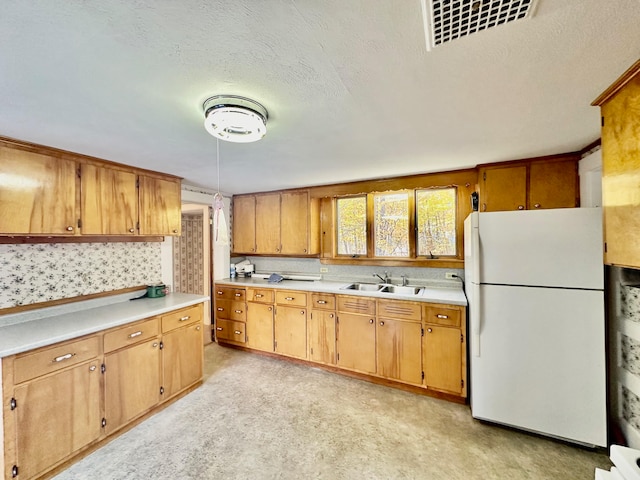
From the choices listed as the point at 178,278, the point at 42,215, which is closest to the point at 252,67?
the point at 42,215

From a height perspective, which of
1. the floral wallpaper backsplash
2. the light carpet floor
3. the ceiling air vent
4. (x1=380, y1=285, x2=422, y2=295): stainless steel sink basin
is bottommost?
the light carpet floor

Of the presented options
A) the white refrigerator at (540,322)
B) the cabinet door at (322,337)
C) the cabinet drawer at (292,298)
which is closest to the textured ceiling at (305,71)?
the white refrigerator at (540,322)

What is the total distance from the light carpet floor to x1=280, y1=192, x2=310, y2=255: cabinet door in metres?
1.83

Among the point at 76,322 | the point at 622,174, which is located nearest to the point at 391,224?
the point at 622,174

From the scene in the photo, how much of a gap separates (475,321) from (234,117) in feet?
7.73

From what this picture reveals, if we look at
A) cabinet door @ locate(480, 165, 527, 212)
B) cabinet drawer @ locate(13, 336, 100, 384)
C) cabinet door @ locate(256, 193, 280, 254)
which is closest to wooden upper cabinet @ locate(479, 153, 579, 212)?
cabinet door @ locate(480, 165, 527, 212)

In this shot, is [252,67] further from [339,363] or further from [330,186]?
[339,363]

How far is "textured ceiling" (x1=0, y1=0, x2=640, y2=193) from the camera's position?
88cm

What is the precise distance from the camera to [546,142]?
2.12m

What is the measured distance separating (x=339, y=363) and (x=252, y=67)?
3012mm

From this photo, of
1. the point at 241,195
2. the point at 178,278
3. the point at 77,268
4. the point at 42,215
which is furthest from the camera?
the point at 178,278

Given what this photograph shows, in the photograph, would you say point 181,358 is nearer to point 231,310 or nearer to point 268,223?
point 231,310

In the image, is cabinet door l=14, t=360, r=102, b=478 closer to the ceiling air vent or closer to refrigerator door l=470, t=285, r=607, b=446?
the ceiling air vent

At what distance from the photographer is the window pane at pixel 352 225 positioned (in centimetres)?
365
